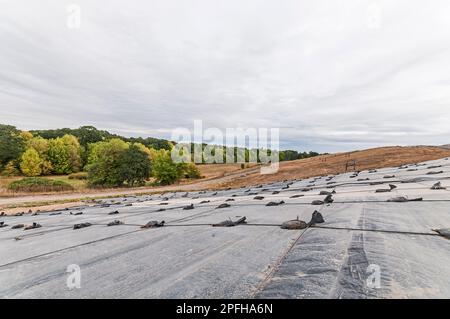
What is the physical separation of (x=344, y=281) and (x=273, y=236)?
117cm

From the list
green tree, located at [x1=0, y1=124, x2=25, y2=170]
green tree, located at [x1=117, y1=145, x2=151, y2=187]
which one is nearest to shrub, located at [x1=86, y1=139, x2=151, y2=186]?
green tree, located at [x1=117, y1=145, x2=151, y2=187]

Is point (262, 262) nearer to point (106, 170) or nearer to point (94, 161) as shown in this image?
point (106, 170)

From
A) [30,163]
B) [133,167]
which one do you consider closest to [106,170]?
[133,167]

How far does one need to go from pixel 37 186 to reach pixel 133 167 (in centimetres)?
1253

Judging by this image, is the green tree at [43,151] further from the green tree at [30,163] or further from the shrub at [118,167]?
the shrub at [118,167]

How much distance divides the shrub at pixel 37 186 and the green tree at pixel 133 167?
25.4 ft

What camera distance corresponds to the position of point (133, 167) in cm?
3909

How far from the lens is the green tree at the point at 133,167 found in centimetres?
3825

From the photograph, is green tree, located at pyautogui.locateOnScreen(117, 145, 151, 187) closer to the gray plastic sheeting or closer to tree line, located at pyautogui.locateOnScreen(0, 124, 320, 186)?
tree line, located at pyautogui.locateOnScreen(0, 124, 320, 186)

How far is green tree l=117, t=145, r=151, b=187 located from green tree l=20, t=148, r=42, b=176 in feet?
97.0

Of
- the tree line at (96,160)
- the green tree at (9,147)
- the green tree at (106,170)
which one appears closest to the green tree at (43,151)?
the tree line at (96,160)

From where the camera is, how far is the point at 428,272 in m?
1.44

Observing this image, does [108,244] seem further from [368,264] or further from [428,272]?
[428,272]
